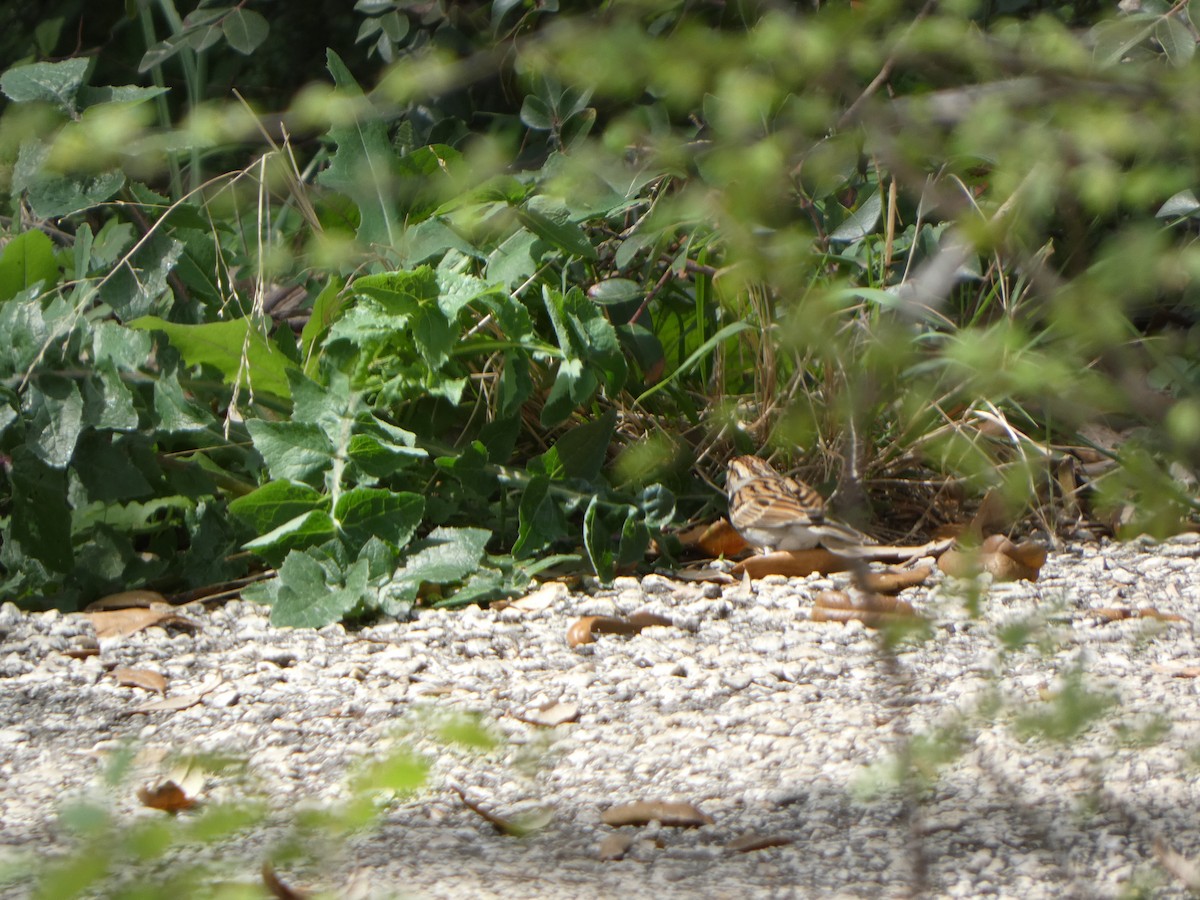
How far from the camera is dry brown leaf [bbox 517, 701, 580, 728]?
74.3 inches

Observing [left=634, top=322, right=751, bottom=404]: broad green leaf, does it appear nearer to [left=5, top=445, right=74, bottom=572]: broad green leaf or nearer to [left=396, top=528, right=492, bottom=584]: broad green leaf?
[left=396, top=528, right=492, bottom=584]: broad green leaf

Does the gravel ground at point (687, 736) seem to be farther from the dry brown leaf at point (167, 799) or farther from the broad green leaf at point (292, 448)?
the broad green leaf at point (292, 448)

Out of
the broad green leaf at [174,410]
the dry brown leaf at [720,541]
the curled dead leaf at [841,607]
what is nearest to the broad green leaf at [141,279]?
the broad green leaf at [174,410]

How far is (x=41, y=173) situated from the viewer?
7.89ft

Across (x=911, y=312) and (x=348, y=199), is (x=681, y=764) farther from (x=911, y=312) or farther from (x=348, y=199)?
(x=348, y=199)

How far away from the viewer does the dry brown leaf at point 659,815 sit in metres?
1.51

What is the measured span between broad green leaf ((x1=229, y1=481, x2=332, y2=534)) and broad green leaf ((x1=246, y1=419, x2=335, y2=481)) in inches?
1.2

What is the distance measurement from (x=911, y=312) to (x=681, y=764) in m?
0.73

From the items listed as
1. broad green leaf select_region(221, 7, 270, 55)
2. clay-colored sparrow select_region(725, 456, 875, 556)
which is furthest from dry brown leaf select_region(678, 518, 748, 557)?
broad green leaf select_region(221, 7, 270, 55)

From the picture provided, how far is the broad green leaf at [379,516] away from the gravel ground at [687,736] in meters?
0.19

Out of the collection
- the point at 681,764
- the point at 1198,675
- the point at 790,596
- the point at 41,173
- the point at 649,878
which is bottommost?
the point at 790,596

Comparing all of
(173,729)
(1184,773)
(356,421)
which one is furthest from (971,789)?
(356,421)

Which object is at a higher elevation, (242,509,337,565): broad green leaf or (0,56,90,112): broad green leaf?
(0,56,90,112): broad green leaf

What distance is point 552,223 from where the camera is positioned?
268 centimetres
